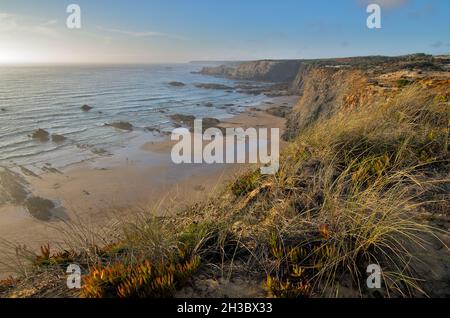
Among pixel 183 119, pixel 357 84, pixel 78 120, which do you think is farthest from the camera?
pixel 183 119

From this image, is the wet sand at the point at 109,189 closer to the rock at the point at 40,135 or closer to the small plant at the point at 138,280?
the small plant at the point at 138,280

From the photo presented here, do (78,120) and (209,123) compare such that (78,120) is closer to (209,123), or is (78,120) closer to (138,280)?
(209,123)

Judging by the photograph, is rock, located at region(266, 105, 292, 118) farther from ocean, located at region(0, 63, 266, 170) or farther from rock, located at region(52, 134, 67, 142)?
rock, located at region(52, 134, 67, 142)

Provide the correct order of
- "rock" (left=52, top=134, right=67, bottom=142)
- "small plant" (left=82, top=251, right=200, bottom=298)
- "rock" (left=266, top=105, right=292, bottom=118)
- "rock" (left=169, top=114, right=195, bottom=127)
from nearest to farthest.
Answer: "small plant" (left=82, top=251, right=200, bottom=298) < "rock" (left=52, top=134, right=67, bottom=142) < "rock" (left=169, top=114, right=195, bottom=127) < "rock" (left=266, top=105, right=292, bottom=118)

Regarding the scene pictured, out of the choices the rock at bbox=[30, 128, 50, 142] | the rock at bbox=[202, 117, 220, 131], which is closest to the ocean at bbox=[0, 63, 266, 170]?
the rock at bbox=[30, 128, 50, 142]

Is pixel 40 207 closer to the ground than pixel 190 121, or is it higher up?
closer to the ground

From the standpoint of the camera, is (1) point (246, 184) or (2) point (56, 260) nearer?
(2) point (56, 260)

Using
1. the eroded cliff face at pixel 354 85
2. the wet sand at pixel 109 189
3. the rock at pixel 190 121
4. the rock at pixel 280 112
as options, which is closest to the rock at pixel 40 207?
the wet sand at pixel 109 189

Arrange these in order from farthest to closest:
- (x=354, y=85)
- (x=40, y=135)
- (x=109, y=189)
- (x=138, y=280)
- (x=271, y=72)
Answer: (x=271, y=72), (x=40, y=135), (x=354, y=85), (x=109, y=189), (x=138, y=280)

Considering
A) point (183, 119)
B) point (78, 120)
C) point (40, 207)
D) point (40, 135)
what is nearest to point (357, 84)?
point (40, 207)
